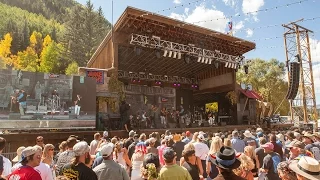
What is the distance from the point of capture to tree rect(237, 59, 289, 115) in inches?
1702

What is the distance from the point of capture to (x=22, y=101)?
11.9 metres

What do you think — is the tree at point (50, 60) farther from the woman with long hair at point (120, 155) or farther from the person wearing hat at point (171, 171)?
the person wearing hat at point (171, 171)

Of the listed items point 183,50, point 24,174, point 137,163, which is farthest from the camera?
point 183,50

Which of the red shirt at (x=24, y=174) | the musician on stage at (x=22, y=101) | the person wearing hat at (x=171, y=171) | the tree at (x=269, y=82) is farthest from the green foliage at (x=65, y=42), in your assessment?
the red shirt at (x=24, y=174)

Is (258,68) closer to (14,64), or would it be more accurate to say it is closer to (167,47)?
(167,47)

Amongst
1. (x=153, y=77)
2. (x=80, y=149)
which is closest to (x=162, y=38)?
(x=153, y=77)

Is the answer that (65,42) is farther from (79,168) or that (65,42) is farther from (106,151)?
(79,168)

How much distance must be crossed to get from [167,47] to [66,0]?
110928 mm

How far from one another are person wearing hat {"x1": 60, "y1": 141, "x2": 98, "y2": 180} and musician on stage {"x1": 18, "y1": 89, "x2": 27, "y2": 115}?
9.84m

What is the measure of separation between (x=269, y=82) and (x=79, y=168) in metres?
46.0

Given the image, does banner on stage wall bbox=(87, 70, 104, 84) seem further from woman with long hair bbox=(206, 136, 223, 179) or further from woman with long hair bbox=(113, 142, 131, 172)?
woman with long hair bbox=(206, 136, 223, 179)

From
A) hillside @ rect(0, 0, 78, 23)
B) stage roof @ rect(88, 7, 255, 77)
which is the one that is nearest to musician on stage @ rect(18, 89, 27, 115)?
stage roof @ rect(88, 7, 255, 77)

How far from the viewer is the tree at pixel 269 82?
4322 cm

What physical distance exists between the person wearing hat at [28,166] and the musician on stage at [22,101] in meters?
9.86
